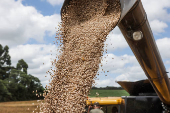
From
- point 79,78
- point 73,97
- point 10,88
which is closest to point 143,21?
point 79,78

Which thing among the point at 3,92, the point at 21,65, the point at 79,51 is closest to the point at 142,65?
the point at 79,51

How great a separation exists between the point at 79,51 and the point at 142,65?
1.41 meters

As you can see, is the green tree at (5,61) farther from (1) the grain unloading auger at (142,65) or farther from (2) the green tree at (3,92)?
(1) the grain unloading auger at (142,65)

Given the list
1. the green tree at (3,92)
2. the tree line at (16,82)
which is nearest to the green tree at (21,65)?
the tree line at (16,82)

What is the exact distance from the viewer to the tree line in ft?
52.0

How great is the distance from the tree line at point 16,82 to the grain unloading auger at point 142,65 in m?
13.4

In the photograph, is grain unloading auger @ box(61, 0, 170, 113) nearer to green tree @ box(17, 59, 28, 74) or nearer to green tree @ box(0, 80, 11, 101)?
green tree @ box(0, 80, 11, 101)

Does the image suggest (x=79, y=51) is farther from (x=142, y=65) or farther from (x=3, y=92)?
(x=3, y=92)

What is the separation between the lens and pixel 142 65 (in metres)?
3.62

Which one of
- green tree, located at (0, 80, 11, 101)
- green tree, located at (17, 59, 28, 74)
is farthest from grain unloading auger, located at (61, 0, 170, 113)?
green tree, located at (17, 59, 28, 74)

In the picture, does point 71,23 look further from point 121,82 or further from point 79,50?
point 121,82

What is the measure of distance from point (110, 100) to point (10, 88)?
13.8m

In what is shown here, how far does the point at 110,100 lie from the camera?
4.11m

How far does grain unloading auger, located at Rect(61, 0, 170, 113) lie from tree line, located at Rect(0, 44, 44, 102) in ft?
43.9
